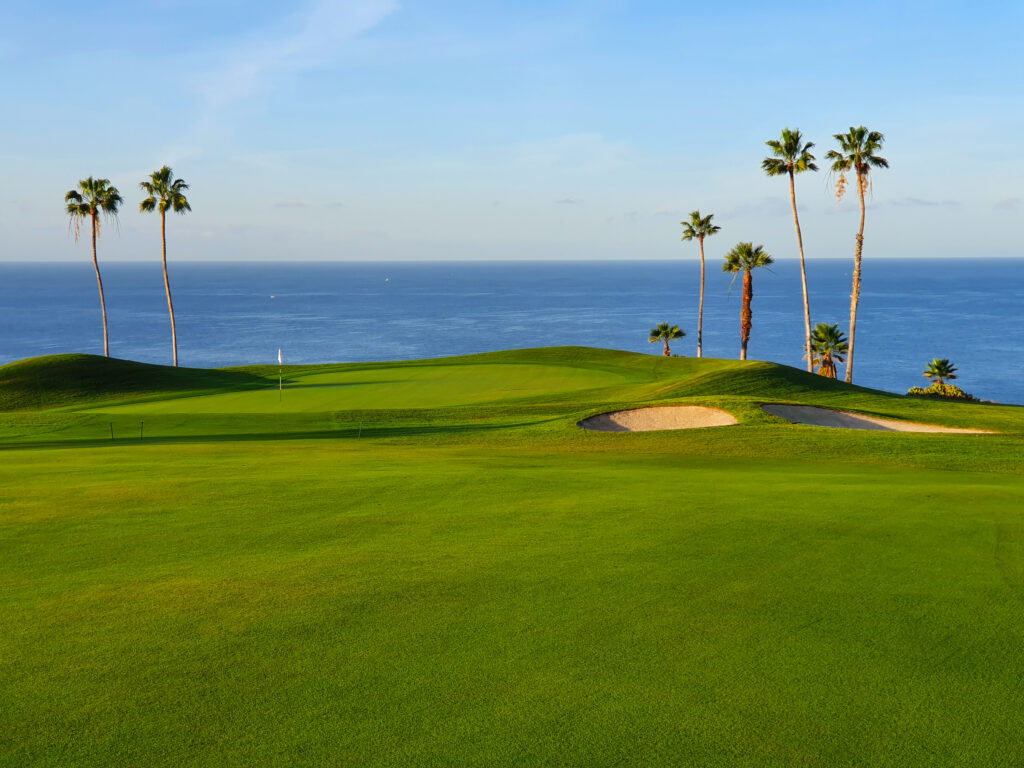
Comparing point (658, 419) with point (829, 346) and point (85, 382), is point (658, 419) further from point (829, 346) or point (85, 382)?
point (829, 346)

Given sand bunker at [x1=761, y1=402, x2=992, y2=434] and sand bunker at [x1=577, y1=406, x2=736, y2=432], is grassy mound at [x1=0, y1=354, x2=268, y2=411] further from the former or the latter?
sand bunker at [x1=761, y1=402, x2=992, y2=434]

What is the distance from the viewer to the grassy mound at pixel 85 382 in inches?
→ 1554

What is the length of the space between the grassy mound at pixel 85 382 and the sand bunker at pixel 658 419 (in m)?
22.0

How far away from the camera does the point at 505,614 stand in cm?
848

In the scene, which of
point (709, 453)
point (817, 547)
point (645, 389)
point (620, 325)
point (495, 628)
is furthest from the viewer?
point (620, 325)

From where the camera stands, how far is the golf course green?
20.6 feet

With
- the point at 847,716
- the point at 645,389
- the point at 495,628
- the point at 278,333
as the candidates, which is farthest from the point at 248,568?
the point at 278,333

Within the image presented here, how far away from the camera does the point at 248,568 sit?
32.9 ft

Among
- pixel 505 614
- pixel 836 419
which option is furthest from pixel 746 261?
pixel 505 614

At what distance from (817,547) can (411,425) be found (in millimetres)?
19801

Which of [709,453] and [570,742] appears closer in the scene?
[570,742]

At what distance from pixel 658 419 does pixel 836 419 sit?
Result: 21.9ft

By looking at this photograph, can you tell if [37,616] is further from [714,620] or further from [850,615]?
[850,615]

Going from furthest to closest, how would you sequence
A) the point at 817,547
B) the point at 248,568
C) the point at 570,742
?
1. the point at 817,547
2. the point at 248,568
3. the point at 570,742
